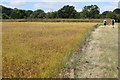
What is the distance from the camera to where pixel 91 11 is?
101188 millimetres

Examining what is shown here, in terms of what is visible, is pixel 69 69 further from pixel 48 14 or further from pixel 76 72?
pixel 48 14

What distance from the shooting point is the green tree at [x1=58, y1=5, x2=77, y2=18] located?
3824 inches

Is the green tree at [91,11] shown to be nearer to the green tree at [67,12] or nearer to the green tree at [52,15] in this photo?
the green tree at [67,12]

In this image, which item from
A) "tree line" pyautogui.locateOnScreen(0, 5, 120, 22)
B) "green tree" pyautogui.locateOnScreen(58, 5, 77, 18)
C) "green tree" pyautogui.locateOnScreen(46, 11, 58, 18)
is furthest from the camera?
"green tree" pyautogui.locateOnScreen(58, 5, 77, 18)

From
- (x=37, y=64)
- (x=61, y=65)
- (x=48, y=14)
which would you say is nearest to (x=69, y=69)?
(x=61, y=65)

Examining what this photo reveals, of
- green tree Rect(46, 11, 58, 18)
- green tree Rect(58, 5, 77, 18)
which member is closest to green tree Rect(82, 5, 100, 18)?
green tree Rect(58, 5, 77, 18)

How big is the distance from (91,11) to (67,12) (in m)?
8.84

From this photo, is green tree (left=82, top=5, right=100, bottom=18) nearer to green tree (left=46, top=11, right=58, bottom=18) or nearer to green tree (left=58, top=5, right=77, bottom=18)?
green tree (left=58, top=5, right=77, bottom=18)

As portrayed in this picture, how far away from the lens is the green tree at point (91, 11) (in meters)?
97.3

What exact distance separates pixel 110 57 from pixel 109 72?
3007mm

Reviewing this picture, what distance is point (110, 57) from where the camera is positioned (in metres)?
11.9

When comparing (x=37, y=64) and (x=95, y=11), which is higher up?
(x=95, y=11)

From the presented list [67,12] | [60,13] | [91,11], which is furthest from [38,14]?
[91,11]

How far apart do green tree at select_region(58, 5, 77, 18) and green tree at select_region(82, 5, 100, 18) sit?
3.71 metres
